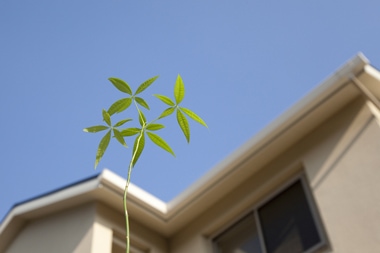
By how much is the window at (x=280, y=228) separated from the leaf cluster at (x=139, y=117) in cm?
411

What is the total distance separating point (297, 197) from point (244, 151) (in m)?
0.72

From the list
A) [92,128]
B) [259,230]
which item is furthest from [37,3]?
[92,128]

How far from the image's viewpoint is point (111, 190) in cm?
569

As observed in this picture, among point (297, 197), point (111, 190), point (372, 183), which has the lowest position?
point (372, 183)

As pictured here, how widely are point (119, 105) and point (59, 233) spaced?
17.6 feet

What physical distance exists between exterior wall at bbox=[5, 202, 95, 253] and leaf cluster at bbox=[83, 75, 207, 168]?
482cm

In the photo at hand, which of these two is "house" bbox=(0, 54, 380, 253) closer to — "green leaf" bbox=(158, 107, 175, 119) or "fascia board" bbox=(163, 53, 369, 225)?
"fascia board" bbox=(163, 53, 369, 225)

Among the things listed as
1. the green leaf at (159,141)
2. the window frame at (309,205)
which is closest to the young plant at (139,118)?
the green leaf at (159,141)

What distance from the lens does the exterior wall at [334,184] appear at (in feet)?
14.2

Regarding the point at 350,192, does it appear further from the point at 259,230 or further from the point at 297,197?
the point at 259,230

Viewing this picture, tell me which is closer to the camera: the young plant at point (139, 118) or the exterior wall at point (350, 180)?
the young plant at point (139, 118)

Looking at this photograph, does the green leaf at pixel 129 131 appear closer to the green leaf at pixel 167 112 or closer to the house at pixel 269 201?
the green leaf at pixel 167 112

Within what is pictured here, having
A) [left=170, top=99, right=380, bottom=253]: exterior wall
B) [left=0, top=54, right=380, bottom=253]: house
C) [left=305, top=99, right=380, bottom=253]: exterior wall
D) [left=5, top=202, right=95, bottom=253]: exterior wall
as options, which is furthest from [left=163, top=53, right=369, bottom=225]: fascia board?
[left=5, top=202, right=95, bottom=253]: exterior wall

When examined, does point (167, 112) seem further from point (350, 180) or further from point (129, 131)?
point (350, 180)
